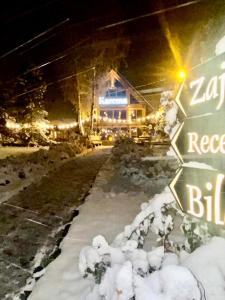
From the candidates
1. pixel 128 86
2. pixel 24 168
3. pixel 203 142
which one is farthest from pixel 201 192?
pixel 128 86

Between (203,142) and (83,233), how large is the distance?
15.3 ft

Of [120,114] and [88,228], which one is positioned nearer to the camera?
[88,228]

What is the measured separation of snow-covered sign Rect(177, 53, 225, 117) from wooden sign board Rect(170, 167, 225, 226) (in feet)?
1.87

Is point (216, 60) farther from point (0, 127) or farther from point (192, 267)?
point (0, 127)

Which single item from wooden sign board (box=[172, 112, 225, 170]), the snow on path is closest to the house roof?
the snow on path

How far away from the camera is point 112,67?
3606 centimetres

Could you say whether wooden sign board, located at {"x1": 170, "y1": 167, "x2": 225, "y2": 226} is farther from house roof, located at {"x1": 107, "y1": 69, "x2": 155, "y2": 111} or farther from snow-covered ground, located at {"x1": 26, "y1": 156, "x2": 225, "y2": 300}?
house roof, located at {"x1": 107, "y1": 69, "x2": 155, "y2": 111}

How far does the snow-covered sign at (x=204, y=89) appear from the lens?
2.81m

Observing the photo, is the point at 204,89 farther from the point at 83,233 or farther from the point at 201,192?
the point at 83,233

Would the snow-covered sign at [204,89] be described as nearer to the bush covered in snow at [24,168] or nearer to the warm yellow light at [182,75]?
the warm yellow light at [182,75]

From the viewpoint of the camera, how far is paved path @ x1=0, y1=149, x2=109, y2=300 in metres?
5.61

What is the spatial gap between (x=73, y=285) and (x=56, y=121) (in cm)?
3188

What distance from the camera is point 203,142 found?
298 centimetres

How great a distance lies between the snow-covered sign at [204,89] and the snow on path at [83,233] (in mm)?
2874
